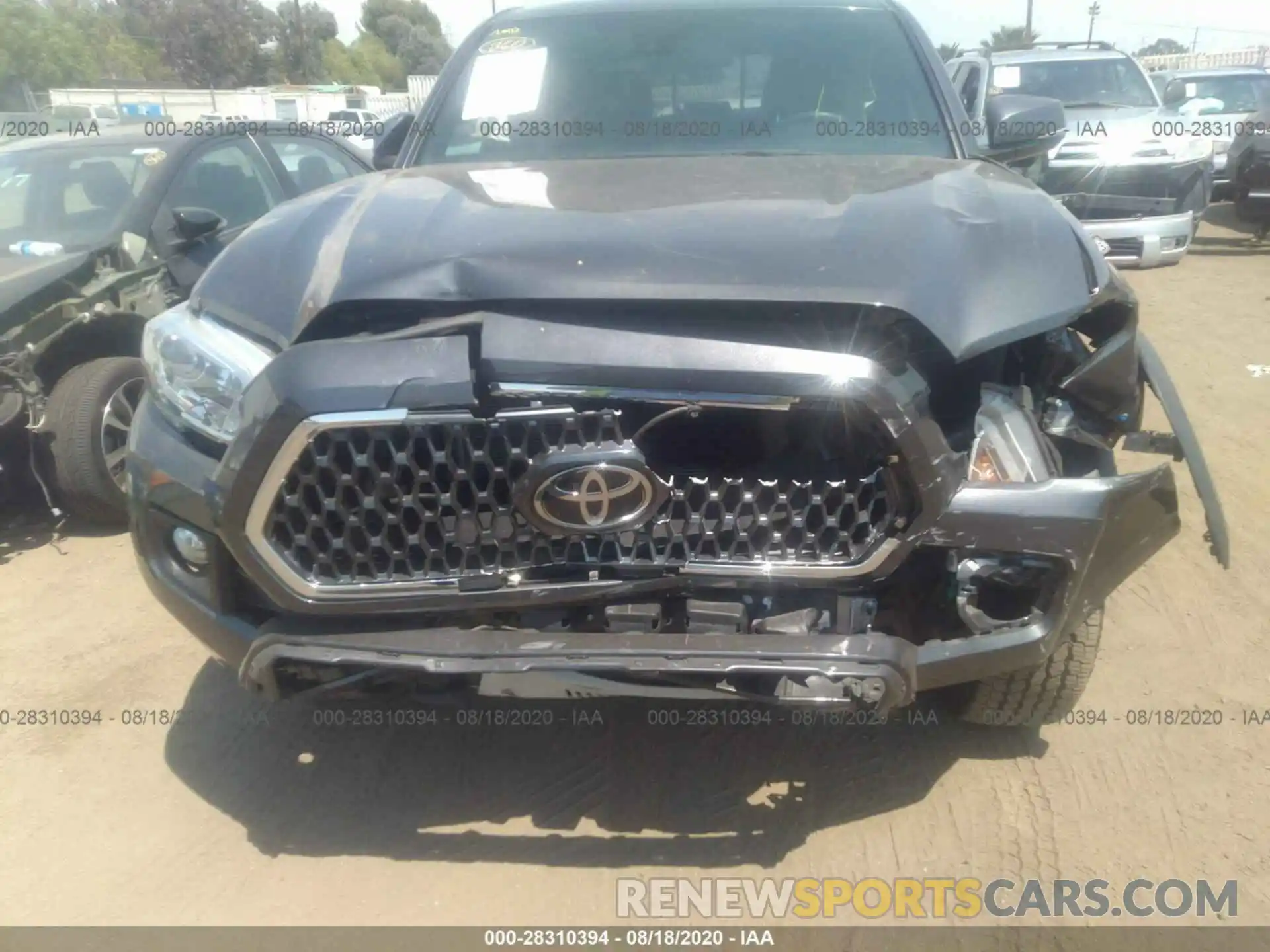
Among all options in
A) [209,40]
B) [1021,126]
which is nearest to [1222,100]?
[1021,126]

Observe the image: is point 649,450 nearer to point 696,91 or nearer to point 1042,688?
point 1042,688

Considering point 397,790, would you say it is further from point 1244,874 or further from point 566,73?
point 566,73

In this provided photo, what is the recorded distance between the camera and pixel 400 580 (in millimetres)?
2141

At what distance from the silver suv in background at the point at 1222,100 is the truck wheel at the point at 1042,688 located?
1022 cm

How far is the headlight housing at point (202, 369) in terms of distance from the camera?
7.34 feet

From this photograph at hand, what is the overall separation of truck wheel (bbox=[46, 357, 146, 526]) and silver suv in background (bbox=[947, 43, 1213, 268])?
576cm

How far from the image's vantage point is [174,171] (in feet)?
16.9

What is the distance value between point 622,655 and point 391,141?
2.55 metres

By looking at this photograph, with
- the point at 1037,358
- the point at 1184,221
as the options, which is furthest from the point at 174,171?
the point at 1184,221

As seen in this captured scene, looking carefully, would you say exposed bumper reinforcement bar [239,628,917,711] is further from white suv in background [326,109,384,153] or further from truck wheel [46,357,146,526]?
truck wheel [46,357,146,526]

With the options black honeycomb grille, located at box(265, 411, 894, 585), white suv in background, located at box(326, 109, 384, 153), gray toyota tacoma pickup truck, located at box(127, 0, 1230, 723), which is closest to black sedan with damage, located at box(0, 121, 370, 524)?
white suv in background, located at box(326, 109, 384, 153)

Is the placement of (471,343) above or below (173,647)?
above

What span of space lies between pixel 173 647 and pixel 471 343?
81.7 inches

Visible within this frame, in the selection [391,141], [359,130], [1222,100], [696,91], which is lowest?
[1222,100]
